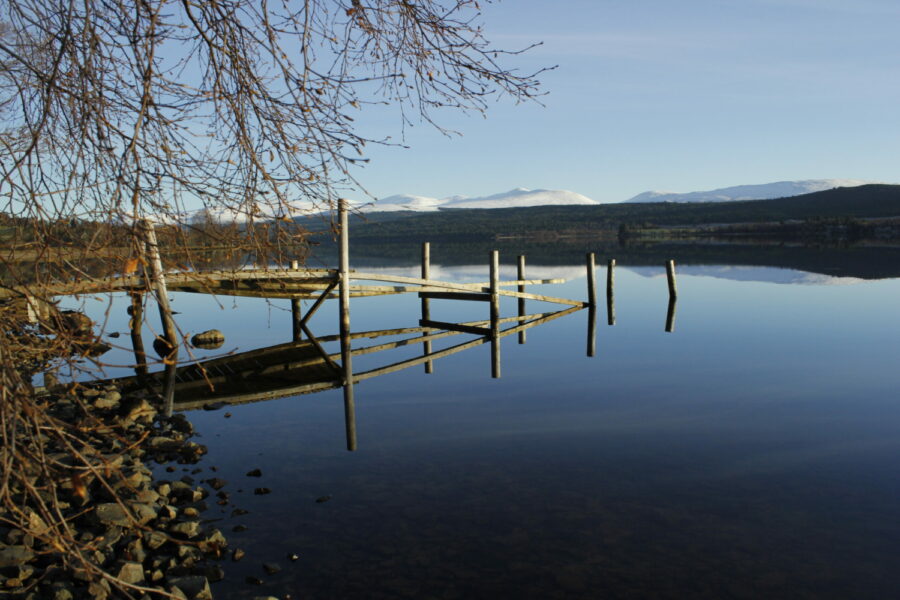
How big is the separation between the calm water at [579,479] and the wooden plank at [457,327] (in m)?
2.07

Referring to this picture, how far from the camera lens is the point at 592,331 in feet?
68.3

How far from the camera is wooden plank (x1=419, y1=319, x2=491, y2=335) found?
19328mm

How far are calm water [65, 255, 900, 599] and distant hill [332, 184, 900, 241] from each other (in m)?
86.8

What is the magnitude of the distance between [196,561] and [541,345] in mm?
13499

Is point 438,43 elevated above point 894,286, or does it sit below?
above

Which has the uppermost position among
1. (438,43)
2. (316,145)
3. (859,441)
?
(438,43)

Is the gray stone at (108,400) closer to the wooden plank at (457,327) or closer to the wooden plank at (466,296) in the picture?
the wooden plank at (457,327)

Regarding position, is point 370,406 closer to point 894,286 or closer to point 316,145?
point 316,145

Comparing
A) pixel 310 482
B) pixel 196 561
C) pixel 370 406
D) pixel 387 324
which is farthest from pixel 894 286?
pixel 196 561

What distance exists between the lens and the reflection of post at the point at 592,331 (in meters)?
18.1

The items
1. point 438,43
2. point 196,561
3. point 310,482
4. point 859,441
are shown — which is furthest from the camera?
point 859,441

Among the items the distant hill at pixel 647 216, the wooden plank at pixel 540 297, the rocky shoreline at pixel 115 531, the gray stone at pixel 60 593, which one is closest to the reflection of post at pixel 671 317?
the wooden plank at pixel 540 297

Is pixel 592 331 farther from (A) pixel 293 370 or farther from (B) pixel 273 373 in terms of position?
(B) pixel 273 373

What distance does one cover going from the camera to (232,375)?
47.1ft
